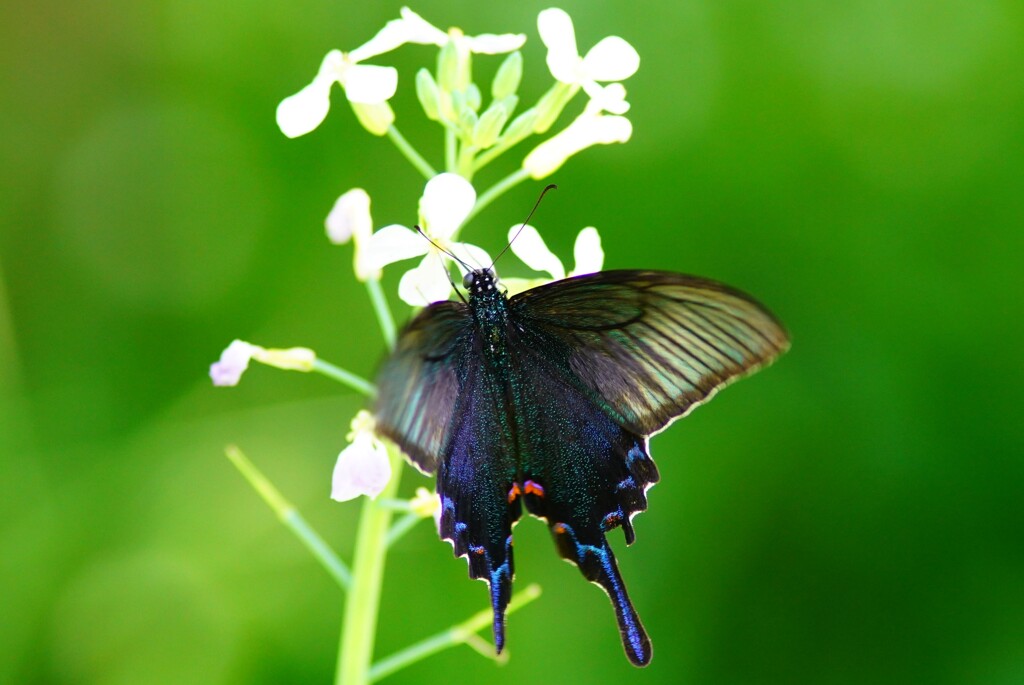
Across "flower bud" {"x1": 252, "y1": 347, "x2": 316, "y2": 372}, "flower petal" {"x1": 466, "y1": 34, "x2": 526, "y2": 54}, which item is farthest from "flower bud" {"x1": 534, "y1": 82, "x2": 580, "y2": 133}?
"flower bud" {"x1": 252, "y1": 347, "x2": 316, "y2": 372}

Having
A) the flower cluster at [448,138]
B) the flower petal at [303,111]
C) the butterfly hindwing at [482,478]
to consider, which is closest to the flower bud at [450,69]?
the flower cluster at [448,138]

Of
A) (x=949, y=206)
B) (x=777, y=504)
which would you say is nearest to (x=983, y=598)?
(x=777, y=504)

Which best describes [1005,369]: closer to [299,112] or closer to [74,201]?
[299,112]

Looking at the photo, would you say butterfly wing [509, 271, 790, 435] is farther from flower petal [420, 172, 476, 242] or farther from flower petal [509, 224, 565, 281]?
flower petal [420, 172, 476, 242]

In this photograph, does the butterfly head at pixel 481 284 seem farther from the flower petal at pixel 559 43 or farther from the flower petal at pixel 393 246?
the flower petal at pixel 559 43

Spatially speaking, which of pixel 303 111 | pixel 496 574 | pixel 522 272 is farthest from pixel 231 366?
pixel 522 272

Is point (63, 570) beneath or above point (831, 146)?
above

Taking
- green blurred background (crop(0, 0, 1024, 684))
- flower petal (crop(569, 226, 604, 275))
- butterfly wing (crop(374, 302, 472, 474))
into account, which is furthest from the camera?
green blurred background (crop(0, 0, 1024, 684))

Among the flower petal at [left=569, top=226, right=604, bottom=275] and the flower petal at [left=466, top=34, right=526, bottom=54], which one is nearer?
the flower petal at [left=466, top=34, right=526, bottom=54]

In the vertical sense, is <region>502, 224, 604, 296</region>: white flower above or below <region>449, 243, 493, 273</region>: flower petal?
below
